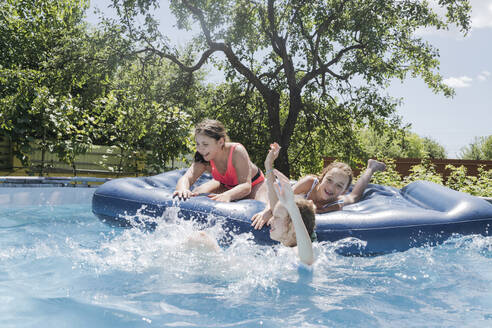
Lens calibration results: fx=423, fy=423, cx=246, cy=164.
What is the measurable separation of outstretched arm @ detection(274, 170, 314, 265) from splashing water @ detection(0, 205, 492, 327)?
163 mm

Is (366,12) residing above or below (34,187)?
above

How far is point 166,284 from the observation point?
7.65 ft

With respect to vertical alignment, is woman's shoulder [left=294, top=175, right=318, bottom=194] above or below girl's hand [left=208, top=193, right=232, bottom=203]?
above

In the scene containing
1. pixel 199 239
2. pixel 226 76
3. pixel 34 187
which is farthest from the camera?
pixel 226 76

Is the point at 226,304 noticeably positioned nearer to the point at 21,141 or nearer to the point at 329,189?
the point at 329,189

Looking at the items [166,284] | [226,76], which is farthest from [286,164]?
[166,284]

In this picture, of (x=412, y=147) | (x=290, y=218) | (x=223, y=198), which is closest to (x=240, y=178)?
(x=223, y=198)

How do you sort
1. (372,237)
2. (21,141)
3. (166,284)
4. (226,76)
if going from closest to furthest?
(166,284) → (372,237) → (21,141) → (226,76)

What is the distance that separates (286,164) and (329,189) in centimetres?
588

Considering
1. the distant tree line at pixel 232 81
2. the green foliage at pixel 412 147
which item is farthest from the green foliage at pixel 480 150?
the distant tree line at pixel 232 81

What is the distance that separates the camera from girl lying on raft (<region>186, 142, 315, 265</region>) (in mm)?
2197

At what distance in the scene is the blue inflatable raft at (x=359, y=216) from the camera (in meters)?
3.07

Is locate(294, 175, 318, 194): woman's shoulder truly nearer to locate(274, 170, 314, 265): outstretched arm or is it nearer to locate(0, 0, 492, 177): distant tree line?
locate(274, 170, 314, 265): outstretched arm

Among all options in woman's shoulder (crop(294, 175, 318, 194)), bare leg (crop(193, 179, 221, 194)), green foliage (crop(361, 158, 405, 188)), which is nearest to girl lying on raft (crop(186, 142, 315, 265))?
woman's shoulder (crop(294, 175, 318, 194))
